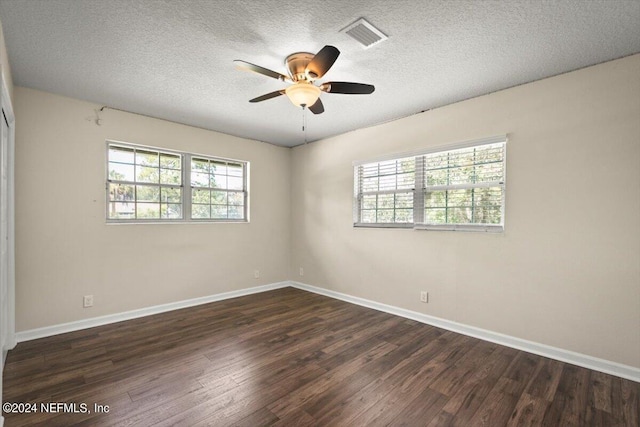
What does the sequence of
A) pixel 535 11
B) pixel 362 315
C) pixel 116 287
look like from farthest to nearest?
pixel 362 315 < pixel 116 287 < pixel 535 11

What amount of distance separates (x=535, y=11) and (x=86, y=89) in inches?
157

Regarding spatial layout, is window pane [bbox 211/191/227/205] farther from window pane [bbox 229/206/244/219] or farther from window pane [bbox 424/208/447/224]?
window pane [bbox 424/208/447/224]

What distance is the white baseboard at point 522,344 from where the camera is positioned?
238 cm

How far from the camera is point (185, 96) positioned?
3.18 metres

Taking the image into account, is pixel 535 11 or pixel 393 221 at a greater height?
pixel 535 11

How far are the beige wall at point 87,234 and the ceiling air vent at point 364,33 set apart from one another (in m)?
2.97

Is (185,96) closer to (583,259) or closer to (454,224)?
(454,224)

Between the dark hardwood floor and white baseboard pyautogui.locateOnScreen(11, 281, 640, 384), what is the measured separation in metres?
0.11

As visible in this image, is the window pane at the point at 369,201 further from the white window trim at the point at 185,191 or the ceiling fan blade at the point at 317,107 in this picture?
the white window trim at the point at 185,191

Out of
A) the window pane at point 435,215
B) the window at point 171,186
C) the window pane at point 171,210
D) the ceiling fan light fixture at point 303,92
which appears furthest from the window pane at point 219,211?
the window pane at point 435,215

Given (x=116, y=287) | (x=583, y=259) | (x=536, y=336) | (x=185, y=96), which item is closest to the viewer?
(x=583, y=259)

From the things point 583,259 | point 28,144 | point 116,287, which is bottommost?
point 116,287

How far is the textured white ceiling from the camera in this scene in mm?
1864

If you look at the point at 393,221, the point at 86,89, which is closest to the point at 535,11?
the point at 393,221
